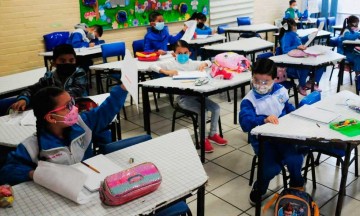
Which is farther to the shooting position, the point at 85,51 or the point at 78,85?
the point at 85,51

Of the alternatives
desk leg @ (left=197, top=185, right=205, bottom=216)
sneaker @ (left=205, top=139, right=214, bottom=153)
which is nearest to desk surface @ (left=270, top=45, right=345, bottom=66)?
sneaker @ (left=205, top=139, right=214, bottom=153)

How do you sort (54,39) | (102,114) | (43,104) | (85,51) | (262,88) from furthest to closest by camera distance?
1. (54,39)
2. (85,51)
3. (262,88)
4. (102,114)
5. (43,104)

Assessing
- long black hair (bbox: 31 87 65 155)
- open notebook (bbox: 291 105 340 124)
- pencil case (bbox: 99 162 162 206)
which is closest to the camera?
pencil case (bbox: 99 162 162 206)

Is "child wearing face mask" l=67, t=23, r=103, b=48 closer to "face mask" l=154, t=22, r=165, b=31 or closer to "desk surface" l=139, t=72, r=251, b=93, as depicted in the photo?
"face mask" l=154, t=22, r=165, b=31

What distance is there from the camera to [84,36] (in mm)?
6016

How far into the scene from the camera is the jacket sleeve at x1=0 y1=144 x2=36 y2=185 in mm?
1738

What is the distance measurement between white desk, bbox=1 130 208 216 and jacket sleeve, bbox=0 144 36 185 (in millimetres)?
70

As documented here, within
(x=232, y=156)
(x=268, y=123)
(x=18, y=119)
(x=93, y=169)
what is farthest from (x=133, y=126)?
(x=93, y=169)

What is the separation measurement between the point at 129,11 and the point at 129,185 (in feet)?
20.3

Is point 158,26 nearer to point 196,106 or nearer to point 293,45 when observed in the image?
point 293,45

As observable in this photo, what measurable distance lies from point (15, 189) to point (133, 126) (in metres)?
2.87

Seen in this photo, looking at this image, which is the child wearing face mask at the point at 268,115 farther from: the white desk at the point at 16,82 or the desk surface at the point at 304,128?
the white desk at the point at 16,82

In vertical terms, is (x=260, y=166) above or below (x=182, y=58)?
below

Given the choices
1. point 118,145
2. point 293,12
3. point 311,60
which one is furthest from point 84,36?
point 293,12
